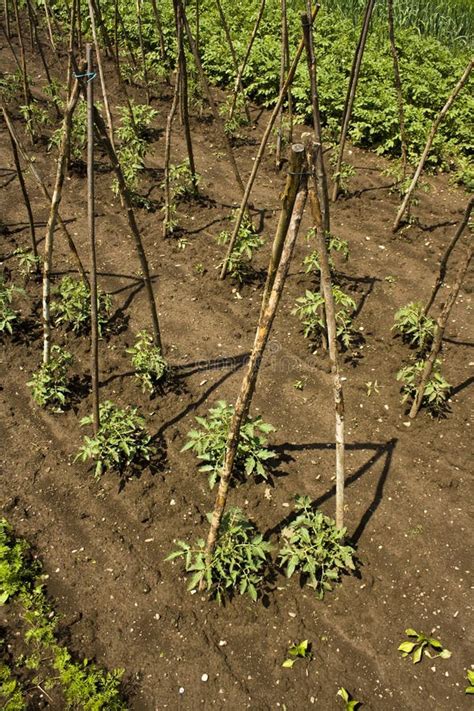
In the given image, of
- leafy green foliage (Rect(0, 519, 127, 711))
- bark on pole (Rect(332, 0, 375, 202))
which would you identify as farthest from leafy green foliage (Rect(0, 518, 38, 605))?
bark on pole (Rect(332, 0, 375, 202))

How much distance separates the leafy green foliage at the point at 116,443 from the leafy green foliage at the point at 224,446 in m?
0.34

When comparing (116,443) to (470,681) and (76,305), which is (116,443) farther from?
(470,681)

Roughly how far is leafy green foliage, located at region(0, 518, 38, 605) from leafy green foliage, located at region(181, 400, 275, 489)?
1113 mm

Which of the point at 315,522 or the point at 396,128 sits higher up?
the point at 396,128

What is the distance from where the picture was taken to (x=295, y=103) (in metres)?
7.27

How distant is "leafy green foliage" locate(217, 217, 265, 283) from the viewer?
16.2 ft

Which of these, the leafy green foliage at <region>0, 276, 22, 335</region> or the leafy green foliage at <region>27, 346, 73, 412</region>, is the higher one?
the leafy green foliage at <region>0, 276, 22, 335</region>

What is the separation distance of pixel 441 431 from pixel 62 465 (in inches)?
105

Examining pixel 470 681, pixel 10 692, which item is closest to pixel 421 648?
pixel 470 681

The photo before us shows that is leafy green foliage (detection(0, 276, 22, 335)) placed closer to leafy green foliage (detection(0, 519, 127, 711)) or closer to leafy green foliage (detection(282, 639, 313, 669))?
leafy green foliage (detection(0, 519, 127, 711))

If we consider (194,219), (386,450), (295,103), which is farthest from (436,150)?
(386,450)

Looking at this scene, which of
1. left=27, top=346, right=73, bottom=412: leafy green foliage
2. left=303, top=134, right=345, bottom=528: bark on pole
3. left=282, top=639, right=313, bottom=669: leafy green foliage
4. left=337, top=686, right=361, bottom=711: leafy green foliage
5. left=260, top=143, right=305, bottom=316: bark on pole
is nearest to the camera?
left=260, top=143, right=305, bottom=316: bark on pole

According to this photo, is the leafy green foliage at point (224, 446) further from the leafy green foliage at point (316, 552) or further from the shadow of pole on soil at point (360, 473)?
the leafy green foliage at point (316, 552)

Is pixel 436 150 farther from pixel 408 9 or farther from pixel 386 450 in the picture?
pixel 386 450
